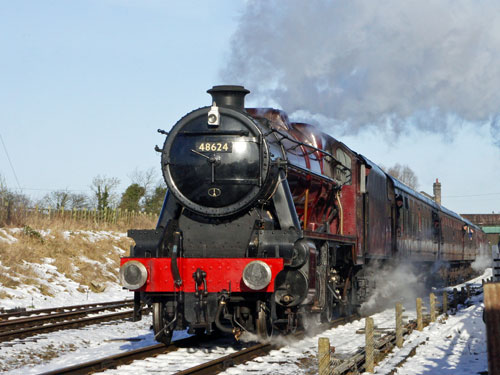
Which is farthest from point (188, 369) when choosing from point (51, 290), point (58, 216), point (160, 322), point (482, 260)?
point (482, 260)

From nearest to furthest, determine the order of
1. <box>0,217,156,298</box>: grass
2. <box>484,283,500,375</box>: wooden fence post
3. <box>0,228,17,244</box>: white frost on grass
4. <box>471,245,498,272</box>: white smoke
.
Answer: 1. <box>484,283,500,375</box>: wooden fence post
2. <box>0,217,156,298</box>: grass
3. <box>0,228,17,244</box>: white frost on grass
4. <box>471,245,498,272</box>: white smoke

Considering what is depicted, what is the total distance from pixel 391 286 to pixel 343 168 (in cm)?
543

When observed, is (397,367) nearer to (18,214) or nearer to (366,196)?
(366,196)

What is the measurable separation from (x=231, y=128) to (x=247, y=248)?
165cm

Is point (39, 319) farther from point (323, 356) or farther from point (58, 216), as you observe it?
point (58, 216)

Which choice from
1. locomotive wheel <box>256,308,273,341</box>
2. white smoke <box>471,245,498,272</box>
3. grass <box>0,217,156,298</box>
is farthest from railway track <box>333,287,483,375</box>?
white smoke <box>471,245,498,272</box>

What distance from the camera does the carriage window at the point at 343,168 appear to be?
12344 millimetres

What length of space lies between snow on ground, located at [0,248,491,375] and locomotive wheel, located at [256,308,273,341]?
0.27 meters

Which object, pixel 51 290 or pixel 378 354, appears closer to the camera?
pixel 378 354

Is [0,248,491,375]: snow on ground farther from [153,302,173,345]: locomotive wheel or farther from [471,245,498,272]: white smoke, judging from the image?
[471,245,498,272]: white smoke

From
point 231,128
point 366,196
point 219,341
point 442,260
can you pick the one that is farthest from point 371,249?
point 442,260

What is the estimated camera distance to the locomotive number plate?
8672mm

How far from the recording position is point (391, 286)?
16.7 metres

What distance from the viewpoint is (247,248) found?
841 cm
